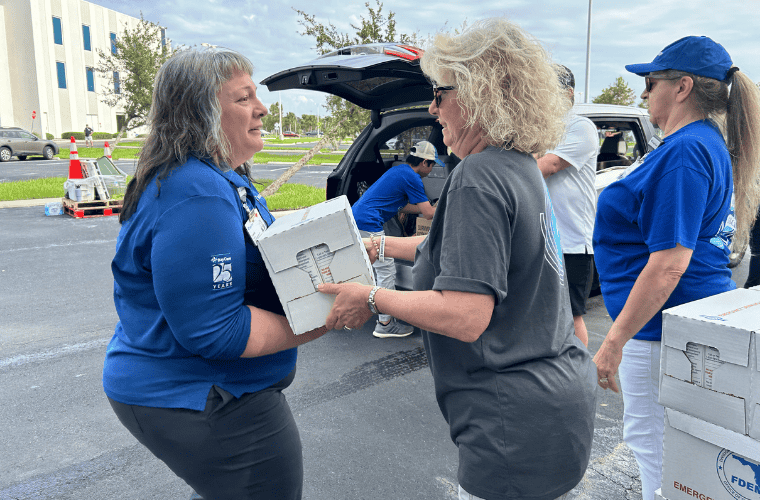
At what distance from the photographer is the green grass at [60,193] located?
12471 millimetres

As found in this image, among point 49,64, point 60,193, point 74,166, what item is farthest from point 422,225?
point 49,64

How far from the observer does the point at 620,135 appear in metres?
6.03

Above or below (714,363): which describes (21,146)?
above

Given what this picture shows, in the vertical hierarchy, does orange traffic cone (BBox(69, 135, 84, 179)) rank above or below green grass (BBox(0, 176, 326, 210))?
above

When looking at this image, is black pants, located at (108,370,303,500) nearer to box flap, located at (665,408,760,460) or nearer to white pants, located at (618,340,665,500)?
box flap, located at (665,408,760,460)

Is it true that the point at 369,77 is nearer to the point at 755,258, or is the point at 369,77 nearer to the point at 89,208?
the point at 755,258

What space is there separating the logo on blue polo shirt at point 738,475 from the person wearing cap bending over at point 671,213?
41 cm

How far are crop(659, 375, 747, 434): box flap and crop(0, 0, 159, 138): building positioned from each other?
45.4 m

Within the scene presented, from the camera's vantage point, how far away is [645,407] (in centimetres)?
211

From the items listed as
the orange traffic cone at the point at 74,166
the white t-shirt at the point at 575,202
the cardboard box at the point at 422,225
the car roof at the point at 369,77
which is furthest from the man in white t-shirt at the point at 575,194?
the orange traffic cone at the point at 74,166

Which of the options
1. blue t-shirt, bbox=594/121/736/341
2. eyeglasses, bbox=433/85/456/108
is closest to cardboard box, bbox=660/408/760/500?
blue t-shirt, bbox=594/121/736/341

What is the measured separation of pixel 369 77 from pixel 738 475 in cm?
340

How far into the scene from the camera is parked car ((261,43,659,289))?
4.34 meters

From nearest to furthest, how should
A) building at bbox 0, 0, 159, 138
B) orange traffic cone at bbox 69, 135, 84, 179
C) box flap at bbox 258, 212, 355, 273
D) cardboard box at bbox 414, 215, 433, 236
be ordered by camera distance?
1. box flap at bbox 258, 212, 355, 273
2. cardboard box at bbox 414, 215, 433, 236
3. orange traffic cone at bbox 69, 135, 84, 179
4. building at bbox 0, 0, 159, 138
